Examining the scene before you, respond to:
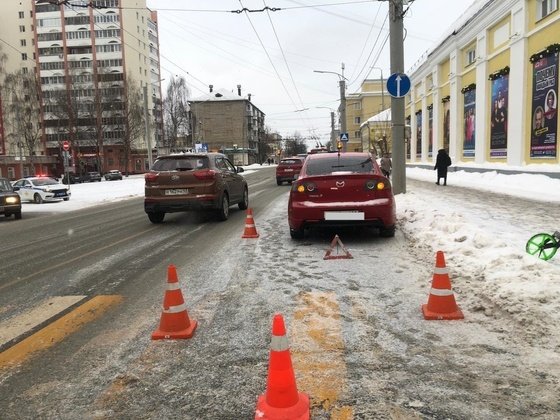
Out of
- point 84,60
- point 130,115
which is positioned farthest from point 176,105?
point 84,60

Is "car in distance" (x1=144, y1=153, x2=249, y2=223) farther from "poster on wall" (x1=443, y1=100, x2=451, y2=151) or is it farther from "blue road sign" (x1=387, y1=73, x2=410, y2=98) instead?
"poster on wall" (x1=443, y1=100, x2=451, y2=151)

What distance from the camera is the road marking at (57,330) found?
3.58 m

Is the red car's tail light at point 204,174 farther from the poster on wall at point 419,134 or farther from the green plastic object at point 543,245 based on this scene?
the poster on wall at point 419,134

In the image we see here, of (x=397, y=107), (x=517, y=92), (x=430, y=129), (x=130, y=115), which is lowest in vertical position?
(x=397, y=107)

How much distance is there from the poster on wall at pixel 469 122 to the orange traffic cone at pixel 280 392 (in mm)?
25033

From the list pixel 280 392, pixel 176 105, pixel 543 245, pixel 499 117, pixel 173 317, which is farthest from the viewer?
pixel 176 105

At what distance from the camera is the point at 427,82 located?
35.4m

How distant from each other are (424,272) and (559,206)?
7486 millimetres

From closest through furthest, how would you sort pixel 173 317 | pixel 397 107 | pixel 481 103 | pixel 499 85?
pixel 173 317 → pixel 397 107 → pixel 499 85 → pixel 481 103

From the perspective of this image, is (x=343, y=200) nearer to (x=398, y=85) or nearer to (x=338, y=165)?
(x=338, y=165)

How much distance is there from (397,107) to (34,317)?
1120cm

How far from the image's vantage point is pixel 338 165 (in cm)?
811

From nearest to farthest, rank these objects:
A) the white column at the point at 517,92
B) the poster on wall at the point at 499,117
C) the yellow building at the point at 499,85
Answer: the yellow building at the point at 499,85 → the white column at the point at 517,92 → the poster on wall at the point at 499,117

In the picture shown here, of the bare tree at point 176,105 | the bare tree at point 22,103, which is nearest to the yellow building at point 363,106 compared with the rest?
the bare tree at point 176,105
